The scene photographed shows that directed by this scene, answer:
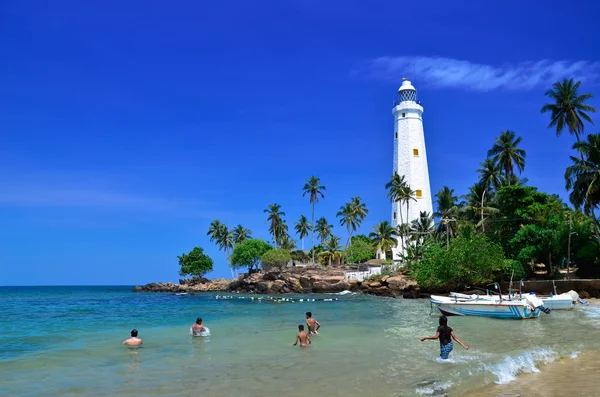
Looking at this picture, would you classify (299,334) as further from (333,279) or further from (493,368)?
(333,279)

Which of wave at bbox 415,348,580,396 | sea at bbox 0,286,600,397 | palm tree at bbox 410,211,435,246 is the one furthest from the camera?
palm tree at bbox 410,211,435,246

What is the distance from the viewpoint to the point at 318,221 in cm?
9006

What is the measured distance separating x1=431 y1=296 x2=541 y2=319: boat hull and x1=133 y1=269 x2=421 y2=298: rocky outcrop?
1952 centimetres

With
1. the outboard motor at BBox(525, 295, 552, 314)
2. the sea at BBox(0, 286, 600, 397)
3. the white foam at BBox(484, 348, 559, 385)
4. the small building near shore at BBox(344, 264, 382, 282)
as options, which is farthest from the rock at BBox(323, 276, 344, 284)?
the white foam at BBox(484, 348, 559, 385)

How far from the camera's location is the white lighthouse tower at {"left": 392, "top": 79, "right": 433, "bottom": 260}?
63094mm

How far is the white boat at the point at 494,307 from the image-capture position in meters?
25.5

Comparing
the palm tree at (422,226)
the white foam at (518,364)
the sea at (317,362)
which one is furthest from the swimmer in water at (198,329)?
the palm tree at (422,226)

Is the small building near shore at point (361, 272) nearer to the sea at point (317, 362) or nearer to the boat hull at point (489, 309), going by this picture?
the boat hull at point (489, 309)

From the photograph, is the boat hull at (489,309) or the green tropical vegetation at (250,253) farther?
the green tropical vegetation at (250,253)

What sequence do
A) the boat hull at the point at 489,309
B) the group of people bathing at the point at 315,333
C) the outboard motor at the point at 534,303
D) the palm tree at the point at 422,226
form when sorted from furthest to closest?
the palm tree at the point at 422,226 → the outboard motor at the point at 534,303 → the boat hull at the point at 489,309 → the group of people bathing at the point at 315,333

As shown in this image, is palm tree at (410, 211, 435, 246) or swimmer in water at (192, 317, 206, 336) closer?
swimmer in water at (192, 317, 206, 336)

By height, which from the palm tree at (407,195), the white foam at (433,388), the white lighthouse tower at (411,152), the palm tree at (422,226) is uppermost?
the white lighthouse tower at (411,152)

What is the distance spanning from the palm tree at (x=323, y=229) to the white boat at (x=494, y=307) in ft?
199

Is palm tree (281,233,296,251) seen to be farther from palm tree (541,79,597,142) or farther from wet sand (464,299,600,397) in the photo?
wet sand (464,299,600,397)
